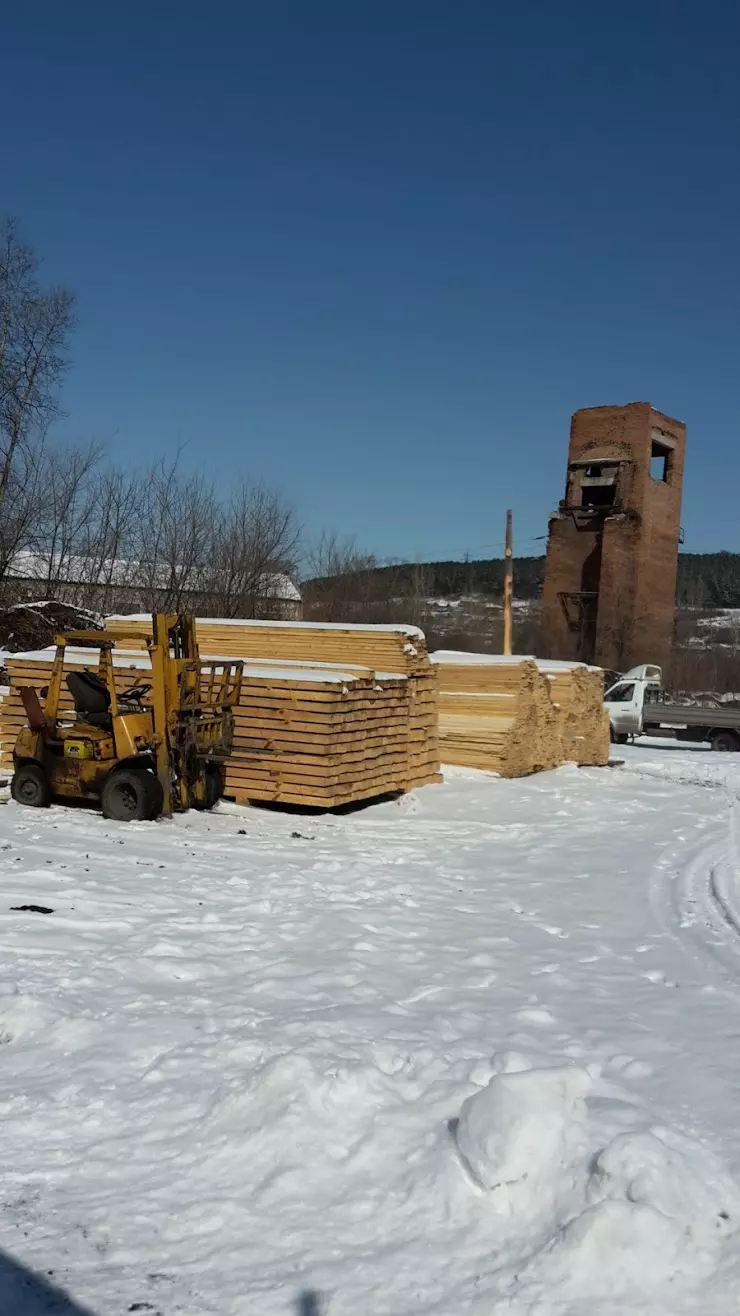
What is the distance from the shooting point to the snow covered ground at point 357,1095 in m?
3.33

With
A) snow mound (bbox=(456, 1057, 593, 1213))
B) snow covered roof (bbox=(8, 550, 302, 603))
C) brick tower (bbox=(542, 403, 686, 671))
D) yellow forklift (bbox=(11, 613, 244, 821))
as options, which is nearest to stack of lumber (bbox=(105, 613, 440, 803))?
yellow forklift (bbox=(11, 613, 244, 821))

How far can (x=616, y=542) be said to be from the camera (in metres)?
48.2

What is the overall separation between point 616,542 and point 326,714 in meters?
38.8

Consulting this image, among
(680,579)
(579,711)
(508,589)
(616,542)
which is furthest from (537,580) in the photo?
(579,711)

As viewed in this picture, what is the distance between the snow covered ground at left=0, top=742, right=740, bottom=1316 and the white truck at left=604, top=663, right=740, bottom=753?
1958 centimetres

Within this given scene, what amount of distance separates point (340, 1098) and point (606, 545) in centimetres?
4602

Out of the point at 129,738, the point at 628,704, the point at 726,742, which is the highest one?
the point at 129,738

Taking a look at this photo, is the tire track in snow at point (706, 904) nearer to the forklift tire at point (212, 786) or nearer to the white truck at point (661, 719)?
the forklift tire at point (212, 786)

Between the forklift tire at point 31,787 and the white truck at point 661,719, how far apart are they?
735 inches

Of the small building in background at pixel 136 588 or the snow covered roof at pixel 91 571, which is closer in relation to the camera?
the small building in background at pixel 136 588

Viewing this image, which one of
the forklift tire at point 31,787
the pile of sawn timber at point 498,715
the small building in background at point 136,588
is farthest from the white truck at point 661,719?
the forklift tire at point 31,787

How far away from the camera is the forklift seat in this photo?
10977 millimetres

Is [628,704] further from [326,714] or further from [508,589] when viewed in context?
[326,714]

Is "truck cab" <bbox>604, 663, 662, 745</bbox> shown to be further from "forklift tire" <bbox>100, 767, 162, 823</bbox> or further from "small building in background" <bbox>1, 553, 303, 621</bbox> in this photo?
"forklift tire" <bbox>100, 767, 162, 823</bbox>
